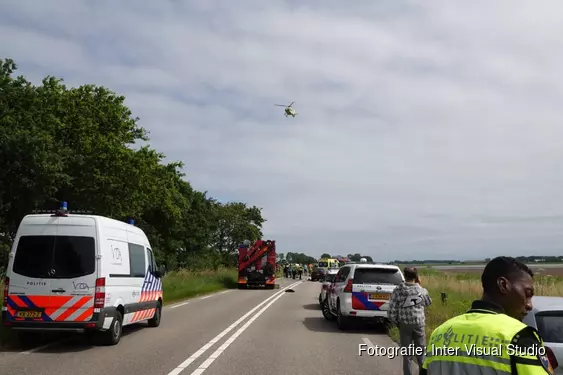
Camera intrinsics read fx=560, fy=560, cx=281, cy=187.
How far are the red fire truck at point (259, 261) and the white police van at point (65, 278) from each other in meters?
26.9

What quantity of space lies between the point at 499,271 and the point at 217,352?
8.86 metres

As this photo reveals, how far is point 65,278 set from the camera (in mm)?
10633

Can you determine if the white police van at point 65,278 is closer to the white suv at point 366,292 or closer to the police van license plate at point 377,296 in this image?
the white suv at point 366,292

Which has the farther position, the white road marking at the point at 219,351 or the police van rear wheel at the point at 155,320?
the police van rear wheel at the point at 155,320

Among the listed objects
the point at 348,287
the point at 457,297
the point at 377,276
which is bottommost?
the point at 457,297

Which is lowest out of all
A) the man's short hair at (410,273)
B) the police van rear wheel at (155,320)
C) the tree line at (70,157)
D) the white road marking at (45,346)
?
the white road marking at (45,346)

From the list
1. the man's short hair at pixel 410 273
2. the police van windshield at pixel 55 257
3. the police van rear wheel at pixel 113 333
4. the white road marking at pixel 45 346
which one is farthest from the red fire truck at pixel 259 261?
the man's short hair at pixel 410 273

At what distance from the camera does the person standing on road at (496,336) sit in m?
2.20

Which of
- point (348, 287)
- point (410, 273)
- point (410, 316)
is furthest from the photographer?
point (348, 287)

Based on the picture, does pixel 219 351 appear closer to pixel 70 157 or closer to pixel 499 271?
pixel 499 271

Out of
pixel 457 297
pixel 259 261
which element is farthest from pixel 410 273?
pixel 259 261

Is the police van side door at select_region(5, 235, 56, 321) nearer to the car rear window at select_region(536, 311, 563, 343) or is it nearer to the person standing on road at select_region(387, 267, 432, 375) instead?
the person standing on road at select_region(387, 267, 432, 375)

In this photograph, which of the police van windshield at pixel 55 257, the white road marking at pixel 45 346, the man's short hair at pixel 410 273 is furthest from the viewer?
the police van windshield at pixel 55 257

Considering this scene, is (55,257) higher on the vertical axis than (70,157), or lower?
lower
